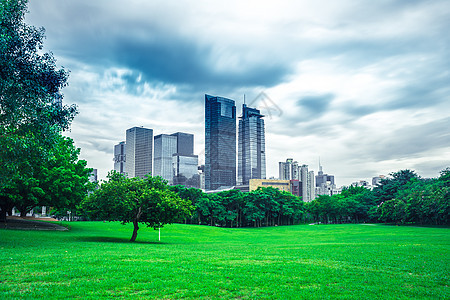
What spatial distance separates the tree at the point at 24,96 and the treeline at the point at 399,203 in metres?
58.9

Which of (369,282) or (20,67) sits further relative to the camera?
(20,67)

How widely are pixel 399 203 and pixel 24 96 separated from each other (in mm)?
68499

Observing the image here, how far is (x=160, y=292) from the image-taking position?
9.98m

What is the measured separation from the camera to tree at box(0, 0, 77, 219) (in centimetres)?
1681

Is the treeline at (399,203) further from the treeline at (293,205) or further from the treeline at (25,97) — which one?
the treeline at (25,97)

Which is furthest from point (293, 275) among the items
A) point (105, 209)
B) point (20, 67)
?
point (105, 209)

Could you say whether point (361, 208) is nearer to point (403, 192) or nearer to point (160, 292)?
point (403, 192)

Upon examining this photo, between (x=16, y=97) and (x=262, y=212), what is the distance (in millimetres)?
75523

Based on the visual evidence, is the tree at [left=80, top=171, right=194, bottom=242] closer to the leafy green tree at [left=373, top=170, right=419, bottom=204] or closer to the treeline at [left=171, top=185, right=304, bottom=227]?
the treeline at [left=171, top=185, right=304, bottom=227]

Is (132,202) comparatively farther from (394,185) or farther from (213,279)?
(394,185)

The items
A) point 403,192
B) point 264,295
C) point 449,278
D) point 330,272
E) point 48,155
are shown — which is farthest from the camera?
point 403,192

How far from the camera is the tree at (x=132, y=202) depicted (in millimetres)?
29094

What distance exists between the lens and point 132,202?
2900 centimetres

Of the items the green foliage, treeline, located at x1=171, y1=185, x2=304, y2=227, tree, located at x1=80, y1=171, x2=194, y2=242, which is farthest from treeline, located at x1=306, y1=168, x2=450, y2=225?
the green foliage
